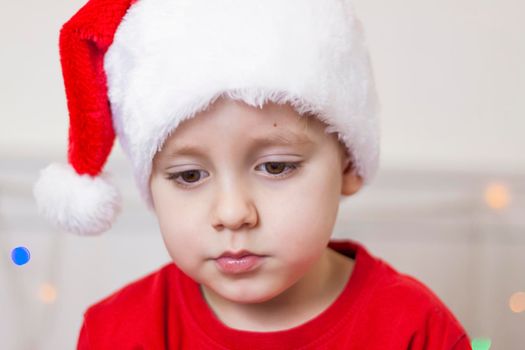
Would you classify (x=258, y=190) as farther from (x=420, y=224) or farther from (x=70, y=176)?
(x=420, y=224)

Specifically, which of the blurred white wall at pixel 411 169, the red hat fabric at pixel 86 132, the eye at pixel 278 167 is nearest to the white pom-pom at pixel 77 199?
the red hat fabric at pixel 86 132

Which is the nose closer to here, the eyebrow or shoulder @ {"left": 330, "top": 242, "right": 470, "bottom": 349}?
the eyebrow

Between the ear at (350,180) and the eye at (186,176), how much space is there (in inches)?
8.6

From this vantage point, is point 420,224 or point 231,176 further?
point 420,224

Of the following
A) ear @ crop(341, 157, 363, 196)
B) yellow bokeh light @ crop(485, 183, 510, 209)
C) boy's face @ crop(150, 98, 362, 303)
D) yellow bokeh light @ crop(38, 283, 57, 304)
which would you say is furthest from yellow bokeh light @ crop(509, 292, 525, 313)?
yellow bokeh light @ crop(38, 283, 57, 304)

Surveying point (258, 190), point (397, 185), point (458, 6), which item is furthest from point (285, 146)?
point (458, 6)

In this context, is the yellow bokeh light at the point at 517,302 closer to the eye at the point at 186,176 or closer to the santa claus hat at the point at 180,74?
the santa claus hat at the point at 180,74

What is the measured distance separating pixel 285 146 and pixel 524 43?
2.95 ft

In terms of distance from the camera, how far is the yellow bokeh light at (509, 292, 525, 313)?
1669 mm

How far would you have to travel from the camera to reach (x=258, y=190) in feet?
3.08

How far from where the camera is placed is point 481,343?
5.33 ft

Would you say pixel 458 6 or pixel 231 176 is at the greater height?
pixel 458 6

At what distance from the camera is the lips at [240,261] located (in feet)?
3.11

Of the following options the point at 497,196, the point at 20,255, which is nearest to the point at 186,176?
the point at 20,255
